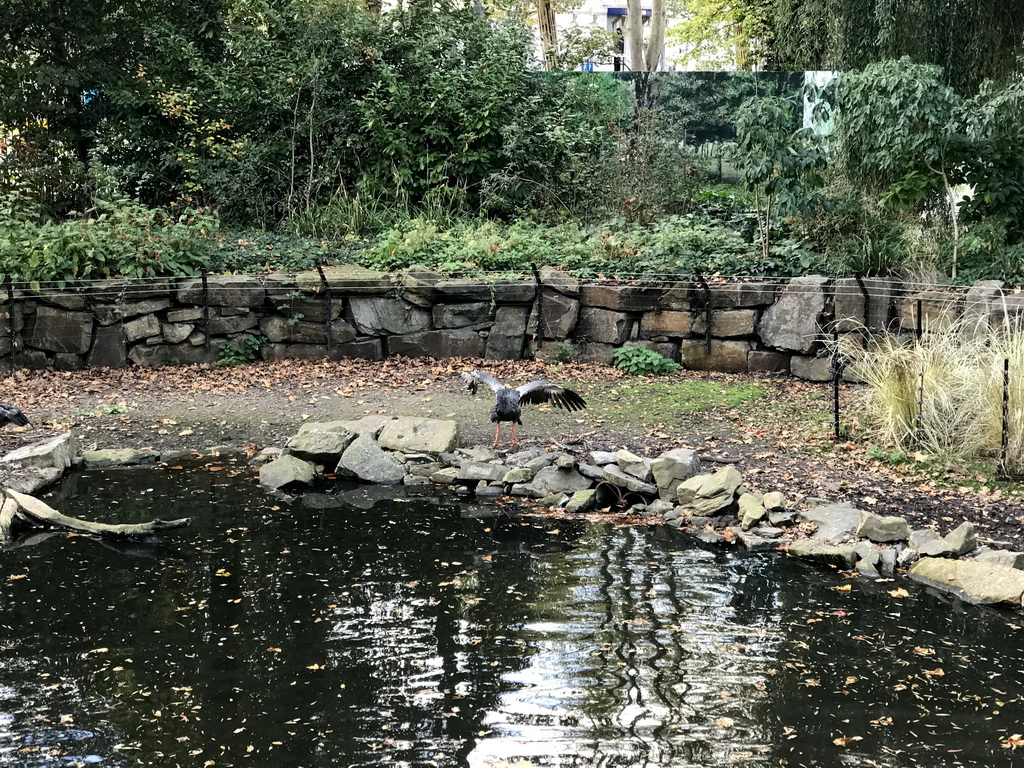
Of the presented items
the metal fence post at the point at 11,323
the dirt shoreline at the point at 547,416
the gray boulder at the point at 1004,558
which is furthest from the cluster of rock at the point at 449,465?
the metal fence post at the point at 11,323

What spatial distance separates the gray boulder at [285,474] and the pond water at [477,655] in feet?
2.22

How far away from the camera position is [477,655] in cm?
454

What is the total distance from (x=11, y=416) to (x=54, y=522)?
2.03 metres

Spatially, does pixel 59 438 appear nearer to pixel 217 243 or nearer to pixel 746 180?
pixel 217 243

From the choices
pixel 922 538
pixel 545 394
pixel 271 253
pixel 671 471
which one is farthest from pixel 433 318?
pixel 922 538

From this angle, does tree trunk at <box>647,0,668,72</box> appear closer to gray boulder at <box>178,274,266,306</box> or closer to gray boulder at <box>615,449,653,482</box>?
gray boulder at <box>178,274,266,306</box>

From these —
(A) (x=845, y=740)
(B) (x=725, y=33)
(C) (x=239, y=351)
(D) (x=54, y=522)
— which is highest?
(B) (x=725, y=33)

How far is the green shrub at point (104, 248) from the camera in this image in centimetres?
999

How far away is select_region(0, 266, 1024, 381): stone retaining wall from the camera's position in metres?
9.67

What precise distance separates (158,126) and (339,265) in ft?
12.9

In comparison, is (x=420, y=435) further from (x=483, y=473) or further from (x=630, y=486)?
(x=630, y=486)

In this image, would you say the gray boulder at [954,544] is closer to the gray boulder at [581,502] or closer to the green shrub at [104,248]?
the gray boulder at [581,502]

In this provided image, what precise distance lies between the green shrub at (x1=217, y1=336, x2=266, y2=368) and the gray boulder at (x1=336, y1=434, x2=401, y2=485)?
347 centimetres

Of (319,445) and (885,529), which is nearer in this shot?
(885,529)
